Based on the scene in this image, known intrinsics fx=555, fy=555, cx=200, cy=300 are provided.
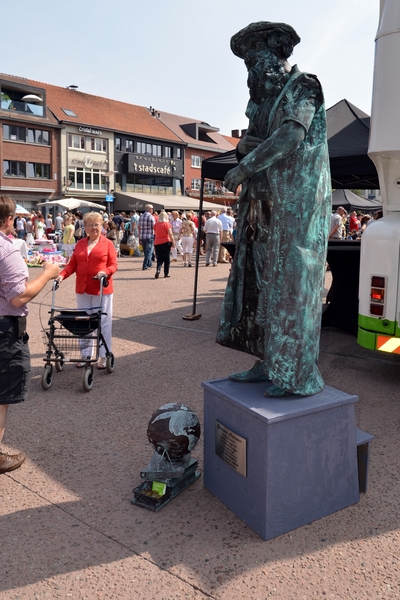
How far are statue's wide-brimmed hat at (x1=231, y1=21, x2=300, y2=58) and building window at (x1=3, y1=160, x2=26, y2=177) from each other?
41.7 m

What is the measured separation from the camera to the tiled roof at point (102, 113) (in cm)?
4684

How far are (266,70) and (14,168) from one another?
42472 millimetres

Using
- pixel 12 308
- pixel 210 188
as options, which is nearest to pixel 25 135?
pixel 210 188

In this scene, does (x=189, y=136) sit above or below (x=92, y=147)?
above

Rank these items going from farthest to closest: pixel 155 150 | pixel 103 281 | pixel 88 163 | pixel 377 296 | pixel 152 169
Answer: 1. pixel 155 150
2. pixel 152 169
3. pixel 88 163
4. pixel 103 281
5. pixel 377 296

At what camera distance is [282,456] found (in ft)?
9.44

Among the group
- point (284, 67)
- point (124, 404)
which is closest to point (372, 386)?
point (124, 404)

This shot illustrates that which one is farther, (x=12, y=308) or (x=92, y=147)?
(x=92, y=147)

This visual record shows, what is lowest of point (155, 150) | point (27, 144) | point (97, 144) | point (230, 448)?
point (230, 448)

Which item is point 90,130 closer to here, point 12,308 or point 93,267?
point 93,267

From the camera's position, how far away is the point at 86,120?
4800 centimetres

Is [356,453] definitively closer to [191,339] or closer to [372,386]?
[372,386]

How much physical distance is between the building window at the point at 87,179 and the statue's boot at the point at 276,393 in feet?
147

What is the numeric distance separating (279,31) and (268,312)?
1.50 metres
